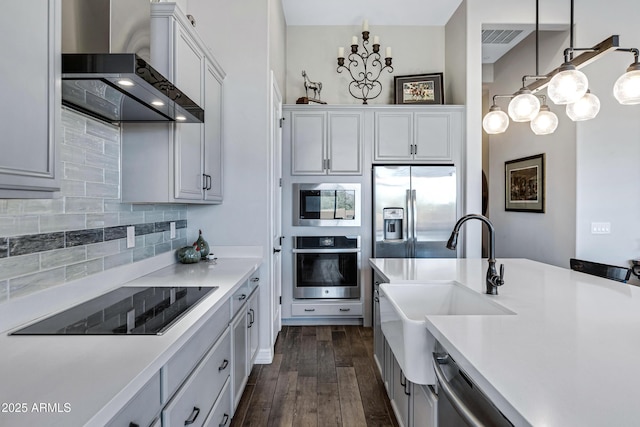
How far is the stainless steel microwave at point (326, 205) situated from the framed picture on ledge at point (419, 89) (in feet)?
4.48

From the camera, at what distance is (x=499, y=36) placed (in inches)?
160

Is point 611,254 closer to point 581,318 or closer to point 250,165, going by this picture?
point 581,318

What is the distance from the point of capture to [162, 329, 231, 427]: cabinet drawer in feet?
3.56

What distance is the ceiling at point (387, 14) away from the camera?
3.67 metres

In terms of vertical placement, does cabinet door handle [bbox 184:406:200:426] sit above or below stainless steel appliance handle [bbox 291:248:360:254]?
below

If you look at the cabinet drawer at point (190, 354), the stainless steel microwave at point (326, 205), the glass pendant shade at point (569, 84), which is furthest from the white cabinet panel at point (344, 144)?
the cabinet drawer at point (190, 354)

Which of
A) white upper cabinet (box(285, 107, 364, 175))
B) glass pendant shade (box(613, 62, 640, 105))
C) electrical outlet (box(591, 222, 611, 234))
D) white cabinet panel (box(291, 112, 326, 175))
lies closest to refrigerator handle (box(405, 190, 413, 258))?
white upper cabinet (box(285, 107, 364, 175))

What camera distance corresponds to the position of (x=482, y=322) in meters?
1.14

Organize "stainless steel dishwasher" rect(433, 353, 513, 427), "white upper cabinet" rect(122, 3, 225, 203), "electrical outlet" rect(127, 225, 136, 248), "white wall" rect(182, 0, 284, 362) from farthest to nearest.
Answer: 1. "white wall" rect(182, 0, 284, 362)
2. "electrical outlet" rect(127, 225, 136, 248)
3. "white upper cabinet" rect(122, 3, 225, 203)
4. "stainless steel dishwasher" rect(433, 353, 513, 427)

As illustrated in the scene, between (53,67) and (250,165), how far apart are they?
5.68 ft

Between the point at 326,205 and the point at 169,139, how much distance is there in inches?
78.6

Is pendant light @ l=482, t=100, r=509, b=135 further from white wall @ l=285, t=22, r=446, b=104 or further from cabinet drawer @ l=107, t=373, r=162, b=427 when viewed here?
cabinet drawer @ l=107, t=373, r=162, b=427

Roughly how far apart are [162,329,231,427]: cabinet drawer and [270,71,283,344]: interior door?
1167mm

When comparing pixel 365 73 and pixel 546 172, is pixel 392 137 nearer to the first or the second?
pixel 365 73
